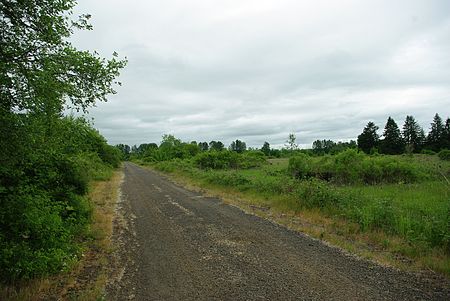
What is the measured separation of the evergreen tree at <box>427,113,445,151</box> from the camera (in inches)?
2574

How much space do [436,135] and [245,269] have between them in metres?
78.7

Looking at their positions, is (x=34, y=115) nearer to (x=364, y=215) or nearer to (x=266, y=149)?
(x=364, y=215)

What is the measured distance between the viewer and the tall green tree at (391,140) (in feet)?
221

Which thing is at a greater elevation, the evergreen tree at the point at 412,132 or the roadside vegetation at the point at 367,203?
the evergreen tree at the point at 412,132

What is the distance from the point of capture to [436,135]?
70.9 m

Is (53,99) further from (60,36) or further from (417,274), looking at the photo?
(417,274)

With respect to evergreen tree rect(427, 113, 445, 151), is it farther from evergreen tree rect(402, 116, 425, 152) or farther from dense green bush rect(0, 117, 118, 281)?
dense green bush rect(0, 117, 118, 281)

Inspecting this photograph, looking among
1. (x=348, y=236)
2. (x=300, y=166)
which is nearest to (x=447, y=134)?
(x=300, y=166)

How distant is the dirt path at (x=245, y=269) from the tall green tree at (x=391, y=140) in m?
65.6

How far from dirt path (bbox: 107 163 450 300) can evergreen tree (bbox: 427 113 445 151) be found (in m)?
67.6

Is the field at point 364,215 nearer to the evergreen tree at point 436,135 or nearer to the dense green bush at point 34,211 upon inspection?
the dense green bush at point 34,211

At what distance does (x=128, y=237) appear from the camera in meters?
9.39

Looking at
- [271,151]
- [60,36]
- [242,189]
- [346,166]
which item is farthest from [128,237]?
[271,151]

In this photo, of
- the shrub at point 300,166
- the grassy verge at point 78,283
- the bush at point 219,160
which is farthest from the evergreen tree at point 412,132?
the grassy verge at point 78,283
